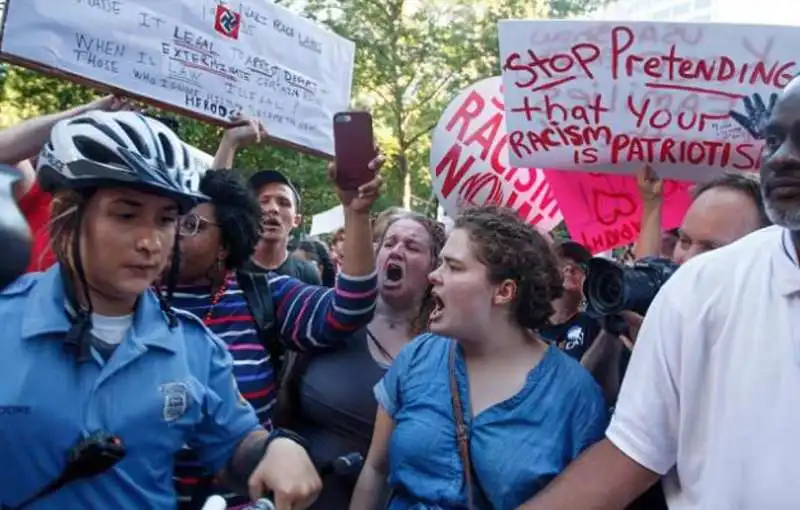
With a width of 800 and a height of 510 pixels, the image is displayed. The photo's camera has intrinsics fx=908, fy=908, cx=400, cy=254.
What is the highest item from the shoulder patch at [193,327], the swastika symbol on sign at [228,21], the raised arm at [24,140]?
the swastika symbol on sign at [228,21]

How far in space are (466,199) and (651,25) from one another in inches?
53.7

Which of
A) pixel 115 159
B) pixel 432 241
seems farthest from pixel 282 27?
pixel 115 159

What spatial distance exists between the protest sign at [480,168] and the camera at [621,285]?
2.23 m

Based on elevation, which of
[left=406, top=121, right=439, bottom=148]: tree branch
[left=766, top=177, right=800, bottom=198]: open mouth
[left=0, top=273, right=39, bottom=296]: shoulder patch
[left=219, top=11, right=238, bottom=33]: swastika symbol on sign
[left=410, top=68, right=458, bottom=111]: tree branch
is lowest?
[left=0, top=273, right=39, bottom=296]: shoulder patch

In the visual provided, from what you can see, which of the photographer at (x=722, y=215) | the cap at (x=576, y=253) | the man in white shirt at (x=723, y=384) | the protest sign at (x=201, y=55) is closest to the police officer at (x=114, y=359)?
the man in white shirt at (x=723, y=384)

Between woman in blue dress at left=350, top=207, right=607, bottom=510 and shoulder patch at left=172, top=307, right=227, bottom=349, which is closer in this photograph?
shoulder patch at left=172, top=307, right=227, bottom=349

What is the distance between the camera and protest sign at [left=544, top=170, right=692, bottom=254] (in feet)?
13.9

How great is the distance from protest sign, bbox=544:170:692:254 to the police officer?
255 cm

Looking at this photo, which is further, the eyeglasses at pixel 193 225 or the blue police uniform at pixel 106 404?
the eyeglasses at pixel 193 225

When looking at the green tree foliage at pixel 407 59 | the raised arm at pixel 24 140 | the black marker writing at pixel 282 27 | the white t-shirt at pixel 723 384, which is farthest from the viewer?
the green tree foliage at pixel 407 59

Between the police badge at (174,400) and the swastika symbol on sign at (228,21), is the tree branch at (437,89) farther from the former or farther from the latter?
→ the police badge at (174,400)

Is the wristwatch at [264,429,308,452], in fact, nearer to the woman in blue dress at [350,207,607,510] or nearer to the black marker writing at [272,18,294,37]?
the woman in blue dress at [350,207,607,510]

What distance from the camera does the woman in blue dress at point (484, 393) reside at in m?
2.38

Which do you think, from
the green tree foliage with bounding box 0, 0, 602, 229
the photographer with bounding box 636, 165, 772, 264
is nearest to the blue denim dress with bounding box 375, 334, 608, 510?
the photographer with bounding box 636, 165, 772, 264
